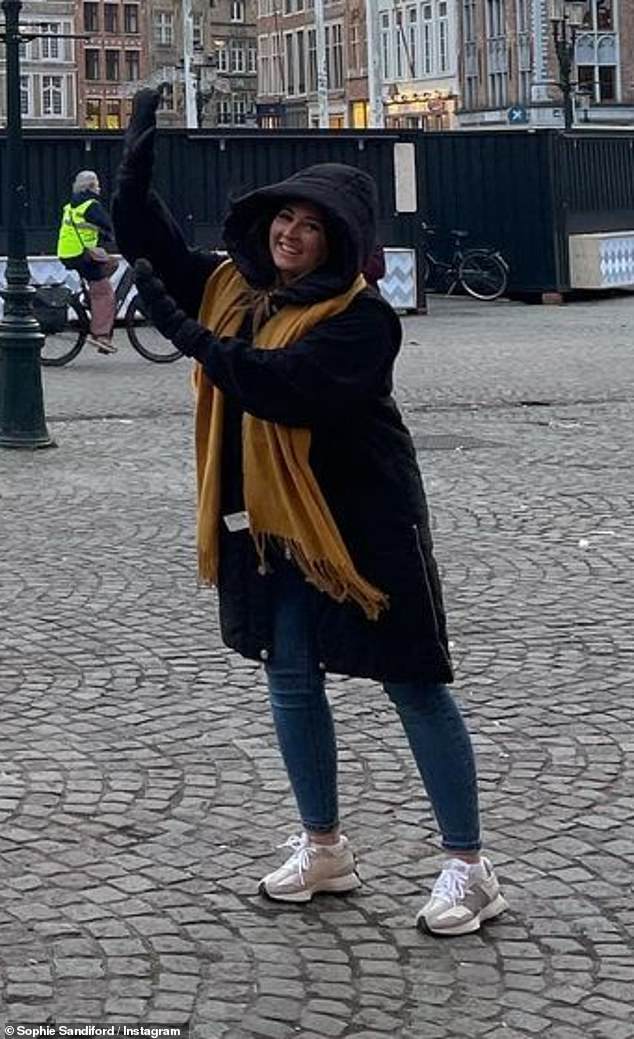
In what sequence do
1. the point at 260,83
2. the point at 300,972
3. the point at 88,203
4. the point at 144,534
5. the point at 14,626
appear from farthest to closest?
the point at 260,83 < the point at 88,203 < the point at 144,534 < the point at 14,626 < the point at 300,972

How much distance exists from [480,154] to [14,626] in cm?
2190

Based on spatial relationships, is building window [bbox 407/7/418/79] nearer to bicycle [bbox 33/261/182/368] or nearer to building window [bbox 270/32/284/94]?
building window [bbox 270/32/284/94]

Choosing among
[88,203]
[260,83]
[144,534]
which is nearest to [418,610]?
[144,534]

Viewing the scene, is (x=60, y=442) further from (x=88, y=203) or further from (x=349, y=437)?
(x=349, y=437)

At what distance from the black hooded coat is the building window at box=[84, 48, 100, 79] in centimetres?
12646

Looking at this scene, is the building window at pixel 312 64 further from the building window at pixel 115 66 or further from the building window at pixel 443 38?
the building window at pixel 115 66

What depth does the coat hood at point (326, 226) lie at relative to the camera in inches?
174

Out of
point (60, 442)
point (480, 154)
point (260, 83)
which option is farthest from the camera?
point (260, 83)

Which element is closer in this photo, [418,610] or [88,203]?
[418,610]

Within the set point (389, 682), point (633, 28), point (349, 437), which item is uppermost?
point (633, 28)

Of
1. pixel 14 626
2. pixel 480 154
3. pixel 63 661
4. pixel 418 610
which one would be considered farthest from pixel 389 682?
pixel 480 154

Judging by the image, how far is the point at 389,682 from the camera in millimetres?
4523

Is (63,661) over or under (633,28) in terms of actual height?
under

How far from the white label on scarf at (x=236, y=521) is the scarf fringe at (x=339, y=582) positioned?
103 millimetres
